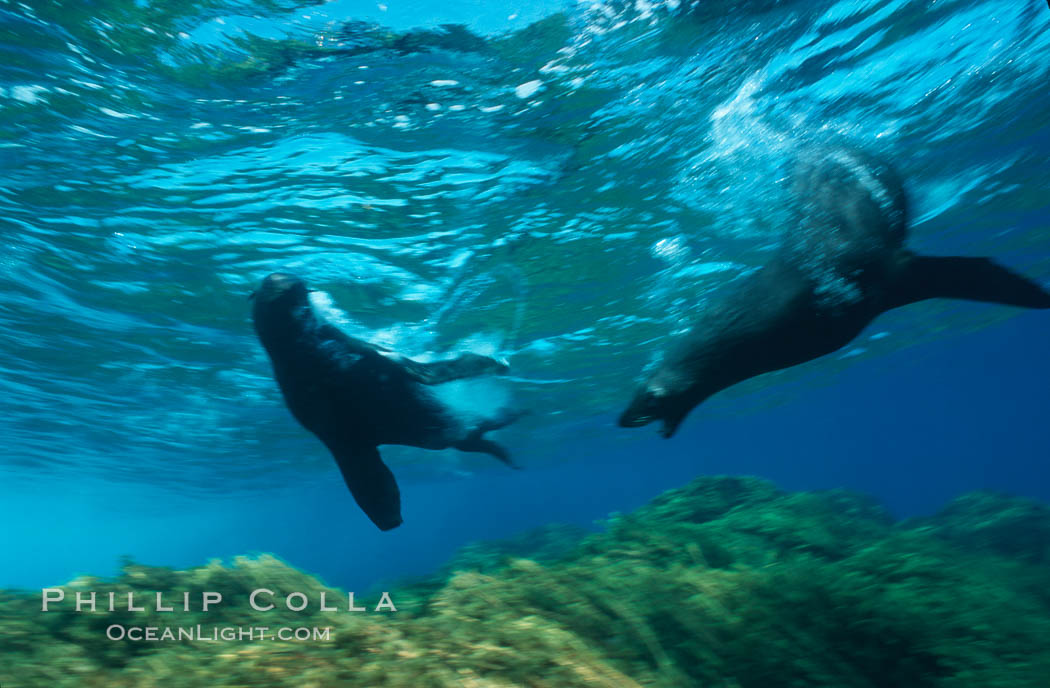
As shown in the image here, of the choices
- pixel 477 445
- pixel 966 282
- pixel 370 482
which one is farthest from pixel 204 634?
pixel 966 282

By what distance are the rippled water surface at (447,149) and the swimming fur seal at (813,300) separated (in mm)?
3482

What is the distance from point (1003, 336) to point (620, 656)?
149ft

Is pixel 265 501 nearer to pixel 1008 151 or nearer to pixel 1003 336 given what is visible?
pixel 1008 151

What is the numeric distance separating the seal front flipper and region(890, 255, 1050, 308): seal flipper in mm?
4060

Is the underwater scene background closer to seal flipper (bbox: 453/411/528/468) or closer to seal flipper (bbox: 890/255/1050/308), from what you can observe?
seal flipper (bbox: 453/411/528/468)

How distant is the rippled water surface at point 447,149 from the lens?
5.94 metres

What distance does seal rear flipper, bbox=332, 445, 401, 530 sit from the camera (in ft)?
15.1

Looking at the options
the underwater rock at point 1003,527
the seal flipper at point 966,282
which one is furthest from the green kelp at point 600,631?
the underwater rock at point 1003,527

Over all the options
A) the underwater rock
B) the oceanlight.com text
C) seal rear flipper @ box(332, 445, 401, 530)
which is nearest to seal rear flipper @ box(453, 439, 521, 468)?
seal rear flipper @ box(332, 445, 401, 530)

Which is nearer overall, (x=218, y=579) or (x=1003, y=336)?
(x=218, y=579)

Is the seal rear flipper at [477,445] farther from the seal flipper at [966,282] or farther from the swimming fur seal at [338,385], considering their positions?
the seal flipper at [966,282]

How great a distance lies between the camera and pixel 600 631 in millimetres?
4258

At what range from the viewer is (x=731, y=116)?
7.61 metres

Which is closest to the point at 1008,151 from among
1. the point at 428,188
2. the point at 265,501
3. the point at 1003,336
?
the point at 428,188
